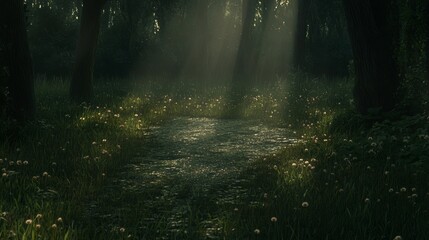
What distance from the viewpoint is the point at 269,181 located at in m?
6.84

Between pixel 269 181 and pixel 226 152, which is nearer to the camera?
pixel 269 181

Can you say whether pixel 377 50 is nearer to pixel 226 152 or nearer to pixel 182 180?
pixel 226 152

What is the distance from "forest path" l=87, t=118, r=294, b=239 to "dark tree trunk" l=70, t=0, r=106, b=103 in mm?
5313

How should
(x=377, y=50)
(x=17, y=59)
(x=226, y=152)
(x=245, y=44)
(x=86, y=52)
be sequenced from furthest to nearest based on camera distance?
(x=245, y=44)
(x=86, y=52)
(x=377, y=50)
(x=17, y=59)
(x=226, y=152)

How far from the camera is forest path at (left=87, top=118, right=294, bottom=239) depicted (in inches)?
212

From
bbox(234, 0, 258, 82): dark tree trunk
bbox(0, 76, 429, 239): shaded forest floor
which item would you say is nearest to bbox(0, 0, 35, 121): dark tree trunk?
bbox(0, 76, 429, 239): shaded forest floor

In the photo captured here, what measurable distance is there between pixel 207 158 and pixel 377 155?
2.57 metres

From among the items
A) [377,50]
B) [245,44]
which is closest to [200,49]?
[245,44]

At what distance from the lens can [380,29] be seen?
10.5 metres

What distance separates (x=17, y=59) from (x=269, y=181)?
225 inches

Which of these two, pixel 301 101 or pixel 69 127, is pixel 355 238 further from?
pixel 301 101

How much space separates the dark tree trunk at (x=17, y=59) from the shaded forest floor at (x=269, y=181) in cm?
47

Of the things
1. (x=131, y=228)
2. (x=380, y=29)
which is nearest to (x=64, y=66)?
(x=380, y=29)

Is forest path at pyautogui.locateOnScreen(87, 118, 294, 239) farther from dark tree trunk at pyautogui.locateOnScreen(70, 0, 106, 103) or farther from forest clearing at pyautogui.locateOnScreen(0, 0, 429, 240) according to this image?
dark tree trunk at pyautogui.locateOnScreen(70, 0, 106, 103)
